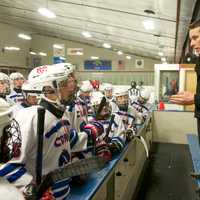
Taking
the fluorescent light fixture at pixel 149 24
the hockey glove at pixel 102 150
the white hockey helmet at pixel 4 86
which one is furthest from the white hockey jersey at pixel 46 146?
the fluorescent light fixture at pixel 149 24

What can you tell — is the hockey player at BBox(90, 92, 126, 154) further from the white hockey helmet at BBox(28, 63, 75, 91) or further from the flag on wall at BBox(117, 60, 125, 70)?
the flag on wall at BBox(117, 60, 125, 70)

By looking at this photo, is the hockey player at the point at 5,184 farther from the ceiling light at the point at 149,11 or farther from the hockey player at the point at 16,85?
the ceiling light at the point at 149,11

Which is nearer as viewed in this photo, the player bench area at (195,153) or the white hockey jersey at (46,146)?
the white hockey jersey at (46,146)

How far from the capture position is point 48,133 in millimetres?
1675

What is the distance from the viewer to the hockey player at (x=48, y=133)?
56.7 inches

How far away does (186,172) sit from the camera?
5289mm

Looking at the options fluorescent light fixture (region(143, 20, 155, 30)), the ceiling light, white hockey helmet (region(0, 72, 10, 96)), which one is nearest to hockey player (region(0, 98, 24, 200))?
white hockey helmet (region(0, 72, 10, 96))

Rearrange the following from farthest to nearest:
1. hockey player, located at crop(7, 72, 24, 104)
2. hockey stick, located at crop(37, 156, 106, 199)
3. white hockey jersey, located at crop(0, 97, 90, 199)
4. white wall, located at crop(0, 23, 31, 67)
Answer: white wall, located at crop(0, 23, 31, 67)
hockey player, located at crop(7, 72, 24, 104)
white hockey jersey, located at crop(0, 97, 90, 199)
hockey stick, located at crop(37, 156, 106, 199)

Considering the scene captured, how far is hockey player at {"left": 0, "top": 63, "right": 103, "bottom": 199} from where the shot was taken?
1441 mm

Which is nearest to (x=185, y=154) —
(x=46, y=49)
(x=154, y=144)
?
(x=154, y=144)

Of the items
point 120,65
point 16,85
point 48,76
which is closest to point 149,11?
point 16,85

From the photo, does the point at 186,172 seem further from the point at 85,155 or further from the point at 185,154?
the point at 85,155

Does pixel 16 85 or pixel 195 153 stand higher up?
pixel 16 85

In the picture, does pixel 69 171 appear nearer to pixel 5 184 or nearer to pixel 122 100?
pixel 5 184
